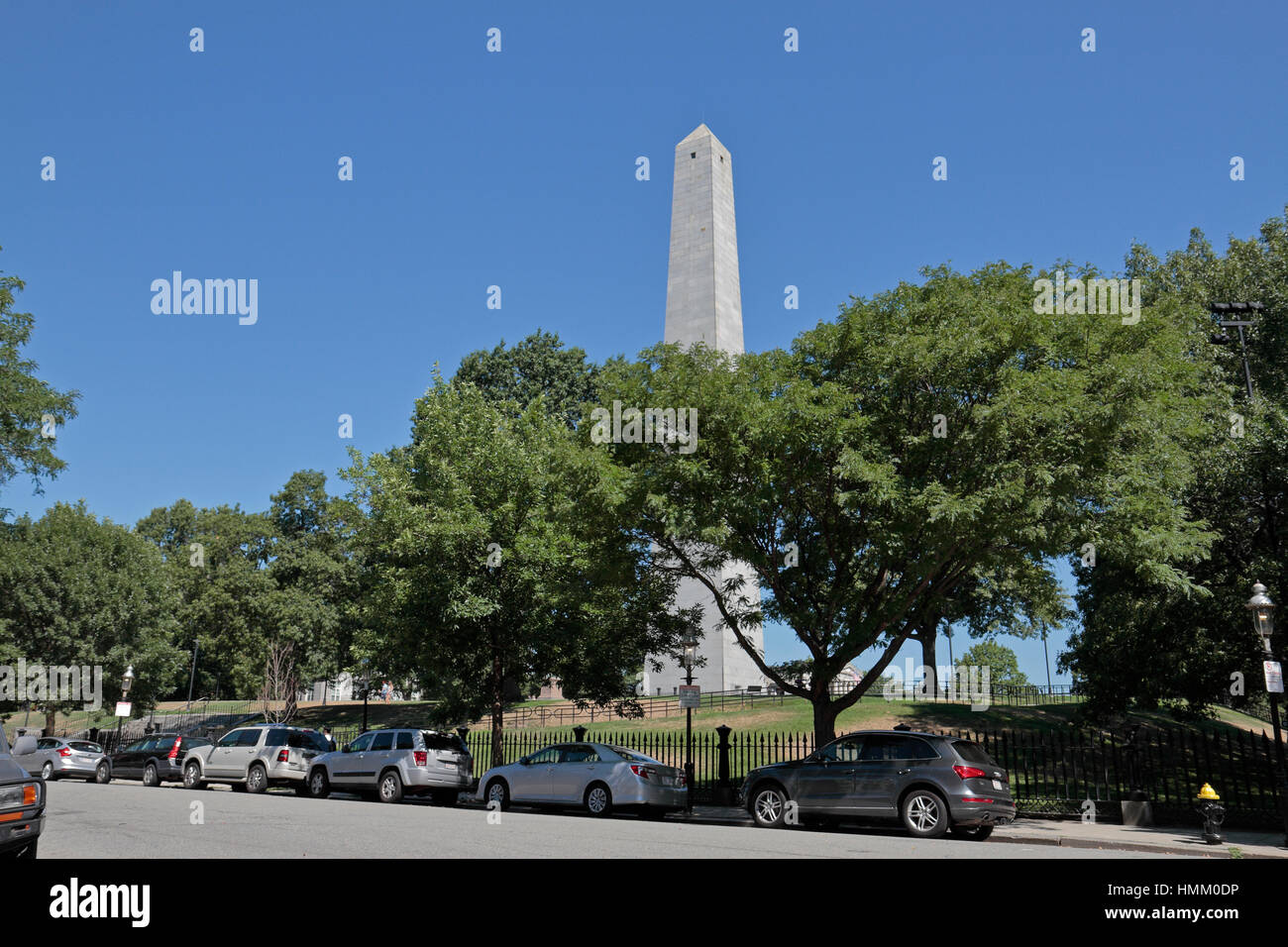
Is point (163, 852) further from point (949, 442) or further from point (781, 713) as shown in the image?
point (781, 713)

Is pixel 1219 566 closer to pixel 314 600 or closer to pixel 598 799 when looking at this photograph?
pixel 598 799

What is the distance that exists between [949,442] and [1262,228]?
25161mm

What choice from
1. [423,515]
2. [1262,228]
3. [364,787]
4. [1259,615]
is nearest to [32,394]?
[423,515]

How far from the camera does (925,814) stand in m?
13.7

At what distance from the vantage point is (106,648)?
139 feet

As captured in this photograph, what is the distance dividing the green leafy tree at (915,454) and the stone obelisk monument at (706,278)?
1783 centimetres

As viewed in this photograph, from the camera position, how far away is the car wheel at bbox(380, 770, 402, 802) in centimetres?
1988

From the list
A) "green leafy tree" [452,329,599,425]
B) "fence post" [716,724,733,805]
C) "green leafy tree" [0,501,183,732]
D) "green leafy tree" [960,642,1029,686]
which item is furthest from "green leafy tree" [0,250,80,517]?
"green leafy tree" [960,642,1029,686]

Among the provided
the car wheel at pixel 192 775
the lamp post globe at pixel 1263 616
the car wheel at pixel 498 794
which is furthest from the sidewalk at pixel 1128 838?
the car wheel at pixel 192 775

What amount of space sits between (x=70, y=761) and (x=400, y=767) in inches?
643

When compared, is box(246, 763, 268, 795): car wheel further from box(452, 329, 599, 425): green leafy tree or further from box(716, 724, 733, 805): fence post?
box(452, 329, 599, 425): green leafy tree

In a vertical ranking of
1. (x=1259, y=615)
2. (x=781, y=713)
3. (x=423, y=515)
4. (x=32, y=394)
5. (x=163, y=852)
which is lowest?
(x=781, y=713)

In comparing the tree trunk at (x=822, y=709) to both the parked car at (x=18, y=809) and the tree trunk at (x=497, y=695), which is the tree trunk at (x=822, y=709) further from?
the parked car at (x=18, y=809)

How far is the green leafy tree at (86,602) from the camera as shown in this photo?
40.4m
